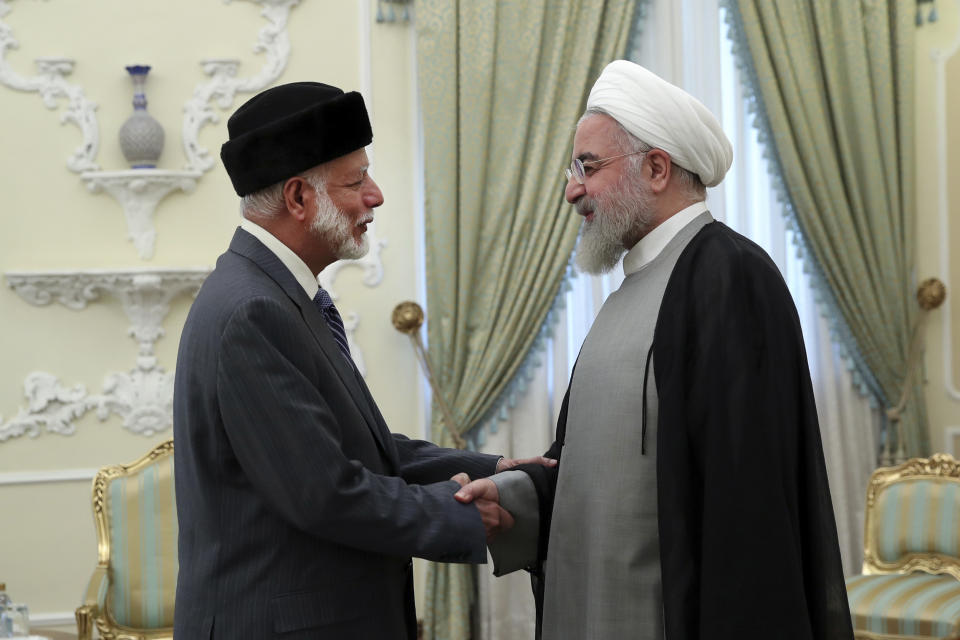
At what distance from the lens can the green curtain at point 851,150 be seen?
4.72m

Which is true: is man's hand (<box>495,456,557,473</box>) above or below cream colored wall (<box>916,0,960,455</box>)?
below

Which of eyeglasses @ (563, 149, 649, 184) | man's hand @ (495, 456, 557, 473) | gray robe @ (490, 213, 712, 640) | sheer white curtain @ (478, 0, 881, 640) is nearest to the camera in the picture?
gray robe @ (490, 213, 712, 640)

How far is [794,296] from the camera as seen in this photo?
4.83m

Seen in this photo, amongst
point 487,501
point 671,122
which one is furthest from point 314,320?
point 671,122

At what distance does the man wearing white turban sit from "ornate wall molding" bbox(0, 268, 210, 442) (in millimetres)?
2462

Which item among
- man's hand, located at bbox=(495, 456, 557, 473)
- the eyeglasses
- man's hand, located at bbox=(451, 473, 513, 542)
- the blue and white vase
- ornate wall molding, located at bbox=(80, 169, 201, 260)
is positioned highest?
the blue and white vase

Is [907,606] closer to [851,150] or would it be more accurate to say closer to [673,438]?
[851,150]

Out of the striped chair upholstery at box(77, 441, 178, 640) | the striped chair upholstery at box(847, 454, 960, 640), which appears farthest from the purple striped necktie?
the striped chair upholstery at box(847, 454, 960, 640)

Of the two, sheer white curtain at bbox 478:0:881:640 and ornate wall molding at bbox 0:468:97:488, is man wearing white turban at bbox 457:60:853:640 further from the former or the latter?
ornate wall molding at bbox 0:468:97:488

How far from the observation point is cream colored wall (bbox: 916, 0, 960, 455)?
482cm

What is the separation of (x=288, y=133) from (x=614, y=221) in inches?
28.1

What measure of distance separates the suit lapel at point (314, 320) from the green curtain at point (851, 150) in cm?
317

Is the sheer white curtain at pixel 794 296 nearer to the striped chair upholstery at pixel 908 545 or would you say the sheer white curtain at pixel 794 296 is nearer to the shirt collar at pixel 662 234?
the striped chair upholstery at pixel 908 545

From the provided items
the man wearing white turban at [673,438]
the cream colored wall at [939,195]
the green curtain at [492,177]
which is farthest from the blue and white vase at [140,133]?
the cream colored wall at [939,195]
